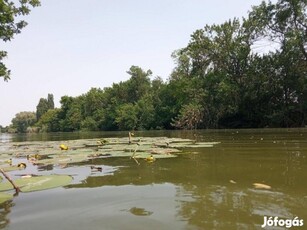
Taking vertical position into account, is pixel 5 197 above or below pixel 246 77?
below

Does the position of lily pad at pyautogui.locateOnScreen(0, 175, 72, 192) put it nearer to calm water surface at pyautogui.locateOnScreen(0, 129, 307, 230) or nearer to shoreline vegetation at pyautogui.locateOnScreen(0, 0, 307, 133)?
calm water surface at pyautogui.locateOnScreen(0, 129, 307, 230)

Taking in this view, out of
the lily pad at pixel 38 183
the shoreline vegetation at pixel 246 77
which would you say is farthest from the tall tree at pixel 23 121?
the lily pad at pixel 38 183

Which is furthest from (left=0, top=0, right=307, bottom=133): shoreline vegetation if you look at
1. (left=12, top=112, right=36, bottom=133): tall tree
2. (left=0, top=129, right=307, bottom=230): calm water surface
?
(left=12, top=112, right=36, bottom=133): tall tree

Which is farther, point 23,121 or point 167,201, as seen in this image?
point 23,121

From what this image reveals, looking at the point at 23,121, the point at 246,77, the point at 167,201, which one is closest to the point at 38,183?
the point at 167,201

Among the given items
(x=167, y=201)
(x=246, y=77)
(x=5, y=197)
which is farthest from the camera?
(x=246, y=77)

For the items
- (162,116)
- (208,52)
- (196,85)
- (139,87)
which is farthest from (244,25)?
(139,87)

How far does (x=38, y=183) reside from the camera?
308 centimetres

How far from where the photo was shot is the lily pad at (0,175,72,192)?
292cm

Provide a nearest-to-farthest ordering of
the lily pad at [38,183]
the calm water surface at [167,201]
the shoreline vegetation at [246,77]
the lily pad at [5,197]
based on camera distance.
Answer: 1. the calm water surface at [167,201]
2. the lily pad at [5,197]
3. the lily pad at [38,183]
4. the shoreline vegetation at [246,77]

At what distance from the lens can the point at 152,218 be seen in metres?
1.89

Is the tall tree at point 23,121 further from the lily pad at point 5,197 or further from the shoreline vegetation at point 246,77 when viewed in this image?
the lily pad at point 5,197

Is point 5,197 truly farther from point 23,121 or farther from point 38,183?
point 23,121

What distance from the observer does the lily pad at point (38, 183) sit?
292cm
